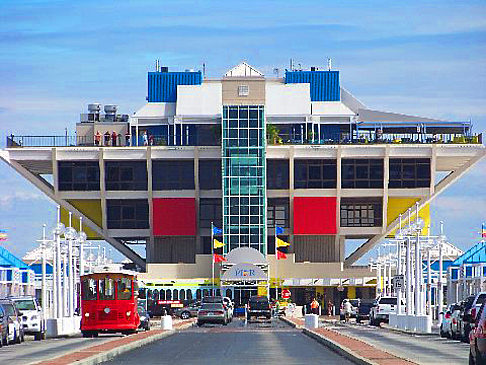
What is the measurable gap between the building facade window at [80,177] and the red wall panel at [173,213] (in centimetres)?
709

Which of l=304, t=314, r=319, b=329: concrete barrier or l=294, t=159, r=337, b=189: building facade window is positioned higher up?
l=294, t=159, r=337, b=189: building facade window

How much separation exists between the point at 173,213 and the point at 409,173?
25.3 metres

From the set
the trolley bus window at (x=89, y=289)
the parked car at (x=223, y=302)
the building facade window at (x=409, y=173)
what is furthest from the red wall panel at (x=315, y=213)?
the trolley bus window at (x=89, y=289)

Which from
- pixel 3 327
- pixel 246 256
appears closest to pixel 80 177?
pixel 246 256

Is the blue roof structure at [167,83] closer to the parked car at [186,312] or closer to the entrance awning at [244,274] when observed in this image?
the entrance awning at [244,274]

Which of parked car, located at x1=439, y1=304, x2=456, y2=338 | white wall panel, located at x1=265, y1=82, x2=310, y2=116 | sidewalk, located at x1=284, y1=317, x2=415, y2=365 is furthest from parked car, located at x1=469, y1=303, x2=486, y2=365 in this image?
white wall panel, located at x1=265, y1=82, x2=310, y2=116

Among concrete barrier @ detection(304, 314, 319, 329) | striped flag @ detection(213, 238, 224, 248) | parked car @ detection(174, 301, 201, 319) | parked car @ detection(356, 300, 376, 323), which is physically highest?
striped flag @ detection(213, 238, 224, 248)

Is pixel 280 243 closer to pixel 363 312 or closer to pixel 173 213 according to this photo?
Result: pixel 173 213

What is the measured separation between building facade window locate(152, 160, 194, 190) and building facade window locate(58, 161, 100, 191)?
6366 millimetres

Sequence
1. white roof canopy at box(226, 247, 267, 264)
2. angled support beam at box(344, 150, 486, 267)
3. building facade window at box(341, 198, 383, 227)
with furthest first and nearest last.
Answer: building facade window at box(341, 198, 383, 227), angled support beam at box(344, 150, 486, 267), white roof canopy at box(226, 247, 267, 264)

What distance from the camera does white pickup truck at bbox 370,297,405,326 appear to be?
84.8m

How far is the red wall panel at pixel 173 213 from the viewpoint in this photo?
5433 inches

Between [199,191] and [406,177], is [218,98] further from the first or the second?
[406,177]

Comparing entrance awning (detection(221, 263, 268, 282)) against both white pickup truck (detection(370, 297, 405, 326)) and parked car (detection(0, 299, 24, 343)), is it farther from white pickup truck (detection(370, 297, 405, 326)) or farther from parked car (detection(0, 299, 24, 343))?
parked car (detection(0, 299, 24, 343))
